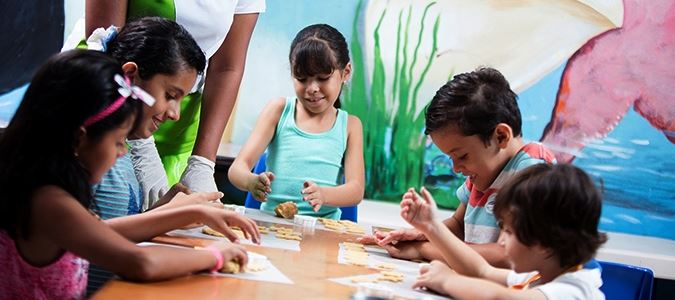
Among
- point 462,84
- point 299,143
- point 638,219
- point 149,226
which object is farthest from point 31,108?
point 638,219

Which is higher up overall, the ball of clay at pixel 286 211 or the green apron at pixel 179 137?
the green apron at pixel 179 137

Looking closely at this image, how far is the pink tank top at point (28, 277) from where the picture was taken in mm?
1626

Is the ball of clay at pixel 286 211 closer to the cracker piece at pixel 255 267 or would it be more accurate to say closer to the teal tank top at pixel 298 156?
the teal tank top at pixel 298 156

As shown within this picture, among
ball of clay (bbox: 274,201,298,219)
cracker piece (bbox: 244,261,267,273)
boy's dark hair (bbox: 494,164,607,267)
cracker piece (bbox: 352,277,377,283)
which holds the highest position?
boy's dark hair (bbox: 494,164,607,267)

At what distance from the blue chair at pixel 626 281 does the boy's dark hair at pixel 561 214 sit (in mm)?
759

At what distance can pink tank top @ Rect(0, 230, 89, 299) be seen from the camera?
1.63 meters

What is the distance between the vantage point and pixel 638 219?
4316 mm

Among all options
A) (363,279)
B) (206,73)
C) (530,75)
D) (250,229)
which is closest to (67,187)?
(250,229)

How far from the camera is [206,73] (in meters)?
3.04

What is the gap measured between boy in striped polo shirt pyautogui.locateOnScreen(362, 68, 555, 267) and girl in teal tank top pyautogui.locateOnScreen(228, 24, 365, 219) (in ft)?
2.80

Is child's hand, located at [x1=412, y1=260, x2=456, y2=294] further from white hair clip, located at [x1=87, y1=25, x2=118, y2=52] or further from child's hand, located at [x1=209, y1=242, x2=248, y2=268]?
white hair clip, located at [x1=87, y1=25, x2=118, y2=52]

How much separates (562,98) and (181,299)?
10.8ft

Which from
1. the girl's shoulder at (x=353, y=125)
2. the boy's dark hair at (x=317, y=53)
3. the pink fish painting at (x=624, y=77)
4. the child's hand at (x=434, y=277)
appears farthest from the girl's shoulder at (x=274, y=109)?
the child's hand at (x=434, y=277)

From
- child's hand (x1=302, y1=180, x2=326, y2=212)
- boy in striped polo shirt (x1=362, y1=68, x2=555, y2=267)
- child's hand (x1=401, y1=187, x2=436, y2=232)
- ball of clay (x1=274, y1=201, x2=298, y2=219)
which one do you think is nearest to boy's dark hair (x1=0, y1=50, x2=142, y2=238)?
child's hand (x1=401, y1=187, x2=436, y2=232)
